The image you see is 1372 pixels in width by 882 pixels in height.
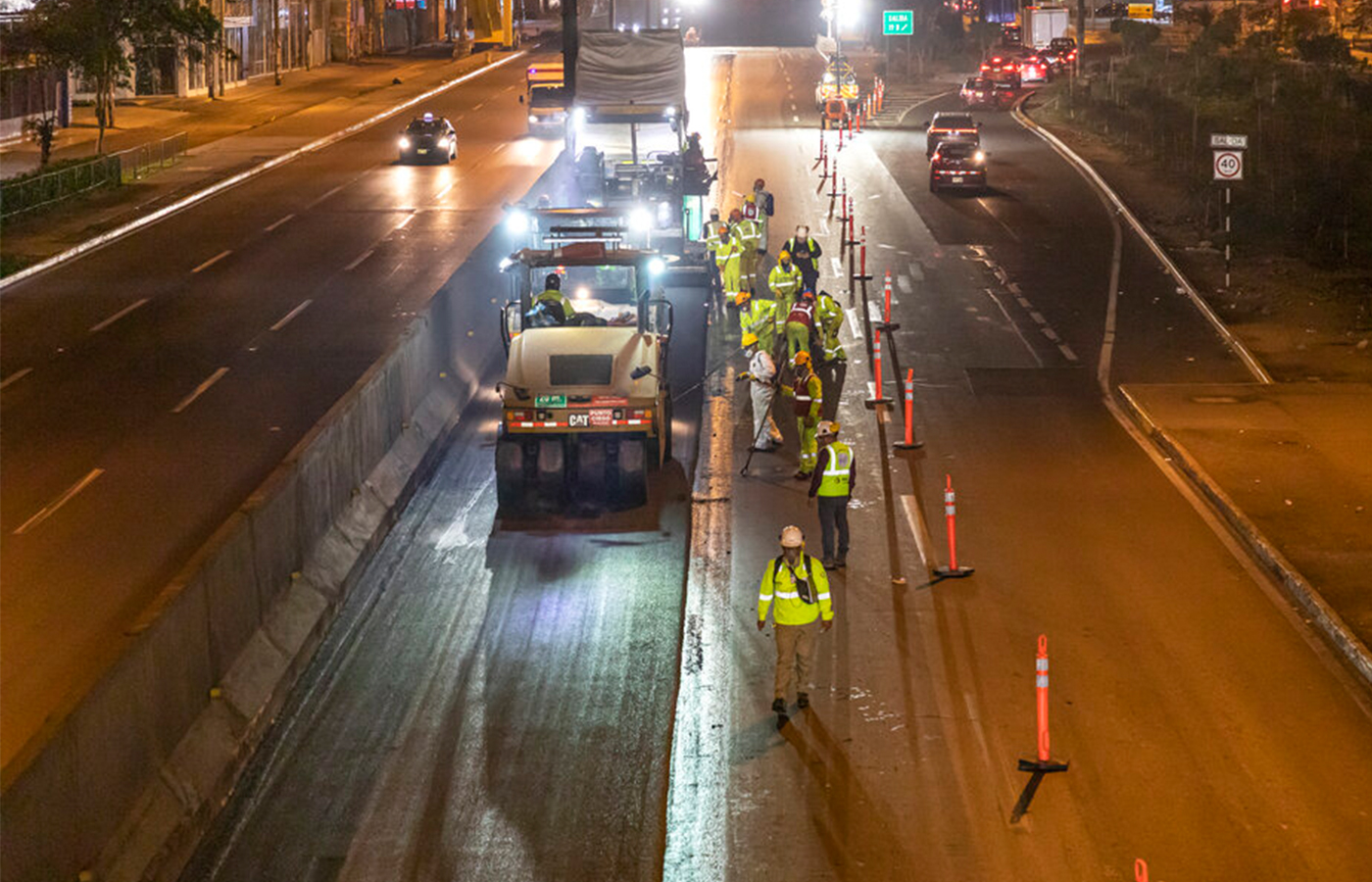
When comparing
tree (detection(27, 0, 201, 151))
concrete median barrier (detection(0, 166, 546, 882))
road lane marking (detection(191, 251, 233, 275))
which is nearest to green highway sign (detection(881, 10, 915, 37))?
tree (detection(27, 0, 201, 151))

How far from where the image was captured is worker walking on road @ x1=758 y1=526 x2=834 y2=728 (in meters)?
14.0

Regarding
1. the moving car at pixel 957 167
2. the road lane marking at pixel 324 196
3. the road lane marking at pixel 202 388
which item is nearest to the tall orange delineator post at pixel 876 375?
the road lane marking at pixel 202 388

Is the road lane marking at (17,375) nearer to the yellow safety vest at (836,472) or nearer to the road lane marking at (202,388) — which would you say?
the road lane marking at (202,388)

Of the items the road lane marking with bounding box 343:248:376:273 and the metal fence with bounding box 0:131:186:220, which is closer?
the road lane marking with bounding box 343:248:376:273

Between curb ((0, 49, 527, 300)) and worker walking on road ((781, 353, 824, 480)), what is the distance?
18572 mm

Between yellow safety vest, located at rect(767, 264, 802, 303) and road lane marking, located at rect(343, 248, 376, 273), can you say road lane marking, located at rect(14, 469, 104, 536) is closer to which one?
yellow safety vest, located at rect(767, 264, 802, 303)

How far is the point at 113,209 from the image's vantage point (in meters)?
41.2

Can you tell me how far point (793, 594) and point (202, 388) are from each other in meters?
13.5

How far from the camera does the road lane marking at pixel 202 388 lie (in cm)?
2354

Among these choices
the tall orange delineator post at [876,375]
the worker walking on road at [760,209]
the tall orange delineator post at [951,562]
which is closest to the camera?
the tall orange delineator post at [951,562]

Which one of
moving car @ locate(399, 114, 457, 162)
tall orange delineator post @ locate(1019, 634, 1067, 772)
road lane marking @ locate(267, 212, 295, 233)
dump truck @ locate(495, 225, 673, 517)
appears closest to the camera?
tall orange delineator post @ locate(1019, 634, 1067, 772)

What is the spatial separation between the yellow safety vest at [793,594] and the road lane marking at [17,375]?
50.2 feet

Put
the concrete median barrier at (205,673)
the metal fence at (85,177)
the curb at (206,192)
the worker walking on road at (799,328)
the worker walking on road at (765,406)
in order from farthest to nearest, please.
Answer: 1. the metal fence at (85,177)
2. the curb at (206,192)
3. the worker walking on road at (799,328)
4. the worker walking on road at (765,406)
5. the concrete median barrier at (205,673)

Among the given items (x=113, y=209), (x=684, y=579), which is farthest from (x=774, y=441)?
(x=113, y=209)
